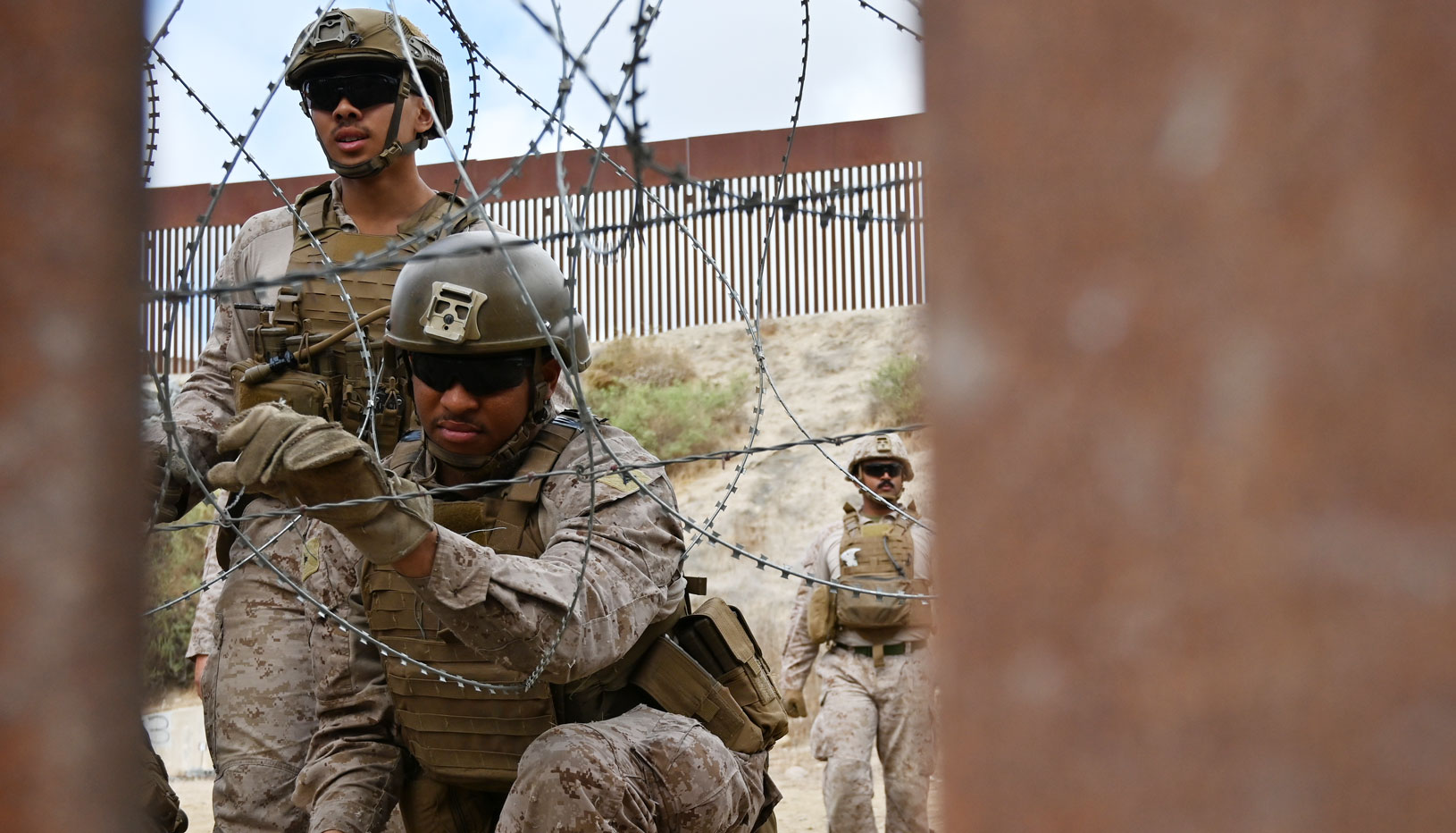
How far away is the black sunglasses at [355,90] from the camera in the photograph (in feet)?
13.2

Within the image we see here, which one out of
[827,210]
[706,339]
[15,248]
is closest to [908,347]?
[706,339]

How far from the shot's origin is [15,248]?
2.76ft

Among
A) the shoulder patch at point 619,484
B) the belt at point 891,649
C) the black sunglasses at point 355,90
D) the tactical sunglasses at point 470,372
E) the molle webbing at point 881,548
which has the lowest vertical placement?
the belt at point 891,649

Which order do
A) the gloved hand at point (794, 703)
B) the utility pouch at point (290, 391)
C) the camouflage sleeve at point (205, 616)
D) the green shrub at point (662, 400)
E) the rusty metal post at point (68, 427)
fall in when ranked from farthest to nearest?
the green shrub at point (662, 400) → the gloved hand at point (794, 703) → the camouflage sleeve at point (205, 616) → the utility pouch at point (290, 391) → the rusty metal post at point (68, 427)

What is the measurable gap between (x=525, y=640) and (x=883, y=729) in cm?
539

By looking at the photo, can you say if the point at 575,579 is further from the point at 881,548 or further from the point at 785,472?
the point at 785,472

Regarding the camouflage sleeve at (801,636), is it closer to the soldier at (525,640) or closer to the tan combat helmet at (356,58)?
the soldier at (525,640)

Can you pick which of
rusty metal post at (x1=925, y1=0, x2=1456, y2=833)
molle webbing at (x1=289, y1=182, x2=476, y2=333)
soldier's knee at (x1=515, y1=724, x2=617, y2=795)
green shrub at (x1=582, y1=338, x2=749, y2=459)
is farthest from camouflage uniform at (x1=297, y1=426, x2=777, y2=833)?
green shrub at (x1=582, y1=338, x2=749, y2=459)

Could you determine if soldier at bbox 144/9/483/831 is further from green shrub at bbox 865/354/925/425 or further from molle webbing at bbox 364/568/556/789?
green shrub at bbox 865/354/925/425

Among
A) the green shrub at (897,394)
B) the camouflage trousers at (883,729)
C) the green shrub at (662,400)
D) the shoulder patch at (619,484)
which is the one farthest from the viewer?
the green shrub at (662,400)

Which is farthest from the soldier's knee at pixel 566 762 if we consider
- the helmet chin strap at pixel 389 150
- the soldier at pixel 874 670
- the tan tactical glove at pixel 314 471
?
the soldier at pixel 874 670

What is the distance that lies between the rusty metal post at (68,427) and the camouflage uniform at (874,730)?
22.8 feet

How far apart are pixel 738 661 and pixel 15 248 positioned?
279 centimetres

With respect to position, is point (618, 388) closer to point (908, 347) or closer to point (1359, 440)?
point (908, 347)
